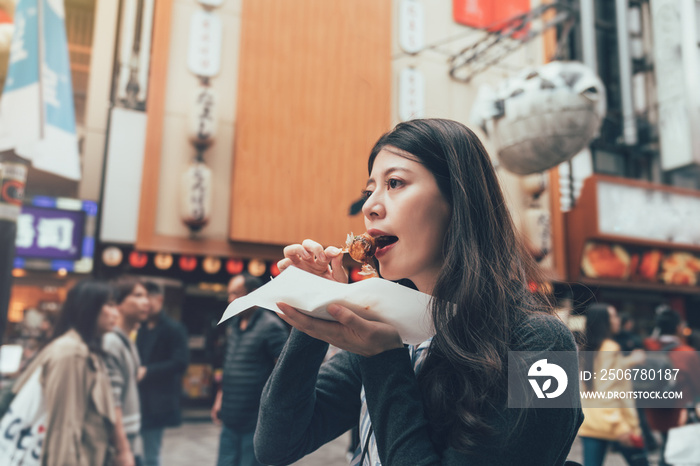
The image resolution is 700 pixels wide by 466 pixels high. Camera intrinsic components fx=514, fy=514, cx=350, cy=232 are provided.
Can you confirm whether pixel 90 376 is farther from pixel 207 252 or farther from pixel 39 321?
pixel 39 321

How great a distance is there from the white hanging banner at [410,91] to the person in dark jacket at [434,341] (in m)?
9.09

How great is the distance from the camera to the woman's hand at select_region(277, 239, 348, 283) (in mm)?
1250

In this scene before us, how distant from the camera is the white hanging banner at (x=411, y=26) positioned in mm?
10570

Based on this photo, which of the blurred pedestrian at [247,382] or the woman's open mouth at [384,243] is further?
the blurred pedestrian at [247,382]

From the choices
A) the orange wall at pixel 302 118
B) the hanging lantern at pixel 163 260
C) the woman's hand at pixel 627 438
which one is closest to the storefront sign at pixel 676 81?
the woman's hand at pixel 627 438

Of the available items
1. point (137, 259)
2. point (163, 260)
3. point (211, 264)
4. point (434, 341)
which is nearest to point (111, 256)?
point (137, 259)

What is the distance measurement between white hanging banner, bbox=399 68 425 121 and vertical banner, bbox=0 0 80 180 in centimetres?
713

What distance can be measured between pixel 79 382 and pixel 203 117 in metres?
6.36

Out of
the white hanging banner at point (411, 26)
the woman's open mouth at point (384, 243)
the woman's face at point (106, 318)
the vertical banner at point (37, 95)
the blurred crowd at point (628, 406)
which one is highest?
the white hanging banner at point (411, 26)

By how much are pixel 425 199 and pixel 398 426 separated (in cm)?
53

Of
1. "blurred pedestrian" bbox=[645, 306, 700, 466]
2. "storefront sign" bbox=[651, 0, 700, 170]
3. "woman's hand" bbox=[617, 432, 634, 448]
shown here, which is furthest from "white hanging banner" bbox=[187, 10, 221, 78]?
"woman's hand" bbox=[617, 432, 634, 448]

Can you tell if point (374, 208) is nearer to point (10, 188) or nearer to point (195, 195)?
point (10, 188)

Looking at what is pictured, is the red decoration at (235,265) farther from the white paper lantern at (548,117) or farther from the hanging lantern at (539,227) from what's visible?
the hanging lantern at (539,227)

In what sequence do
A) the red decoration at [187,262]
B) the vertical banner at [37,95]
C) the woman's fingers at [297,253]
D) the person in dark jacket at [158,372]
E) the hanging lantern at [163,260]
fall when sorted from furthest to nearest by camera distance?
the red decoration at [187,262] < the hanging lantern at [163,260] < the person in dark jacket at [158,372] < the vertical banner at [37,95] < the woman's fingers at [297,253]
